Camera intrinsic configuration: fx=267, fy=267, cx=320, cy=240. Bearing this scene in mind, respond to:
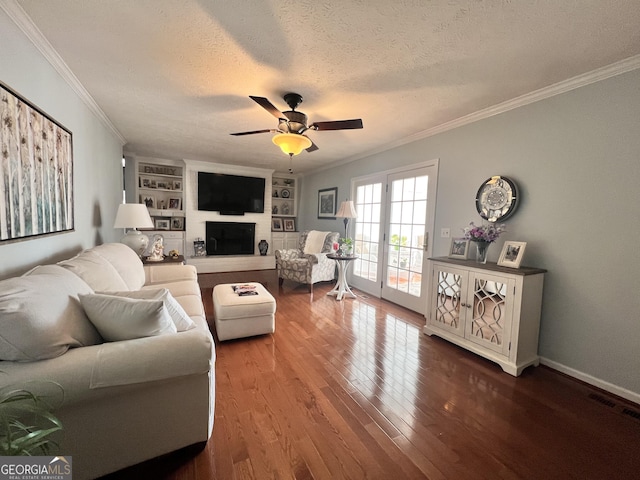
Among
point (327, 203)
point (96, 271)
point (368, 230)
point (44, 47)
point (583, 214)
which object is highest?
point (44, 47)

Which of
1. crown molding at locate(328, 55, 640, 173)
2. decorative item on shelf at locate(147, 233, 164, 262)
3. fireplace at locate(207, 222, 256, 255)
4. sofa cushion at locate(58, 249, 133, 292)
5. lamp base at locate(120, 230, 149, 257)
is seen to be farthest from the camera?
fireplace at locate(207, 222, 256, 255)

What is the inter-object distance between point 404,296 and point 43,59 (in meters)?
4.12

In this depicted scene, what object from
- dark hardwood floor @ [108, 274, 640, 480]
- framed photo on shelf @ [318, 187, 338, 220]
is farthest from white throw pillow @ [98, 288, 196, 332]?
framed photo on shelf @ [318, 187, 338, 220]

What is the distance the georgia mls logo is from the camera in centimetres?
73

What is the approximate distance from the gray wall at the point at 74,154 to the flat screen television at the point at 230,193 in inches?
67.2

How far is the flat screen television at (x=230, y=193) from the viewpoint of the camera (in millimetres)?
5641

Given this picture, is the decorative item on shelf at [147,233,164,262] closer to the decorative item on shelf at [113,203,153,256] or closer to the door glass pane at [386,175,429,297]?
the decorative item on shelf at [113,203,153,256]

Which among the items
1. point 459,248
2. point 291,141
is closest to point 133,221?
point 291,141

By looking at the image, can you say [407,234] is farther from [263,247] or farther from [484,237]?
[263,247]

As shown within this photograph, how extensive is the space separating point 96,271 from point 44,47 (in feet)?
5.00

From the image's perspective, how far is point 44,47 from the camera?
1.77m

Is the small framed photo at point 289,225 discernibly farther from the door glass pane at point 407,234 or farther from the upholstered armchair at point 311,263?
the door glass pane at point 407,234

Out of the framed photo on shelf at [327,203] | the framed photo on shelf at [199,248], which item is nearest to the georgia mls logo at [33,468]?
the framed photo on shelf at [327,203]

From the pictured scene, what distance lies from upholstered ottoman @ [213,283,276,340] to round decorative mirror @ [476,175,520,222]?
7.61ft
